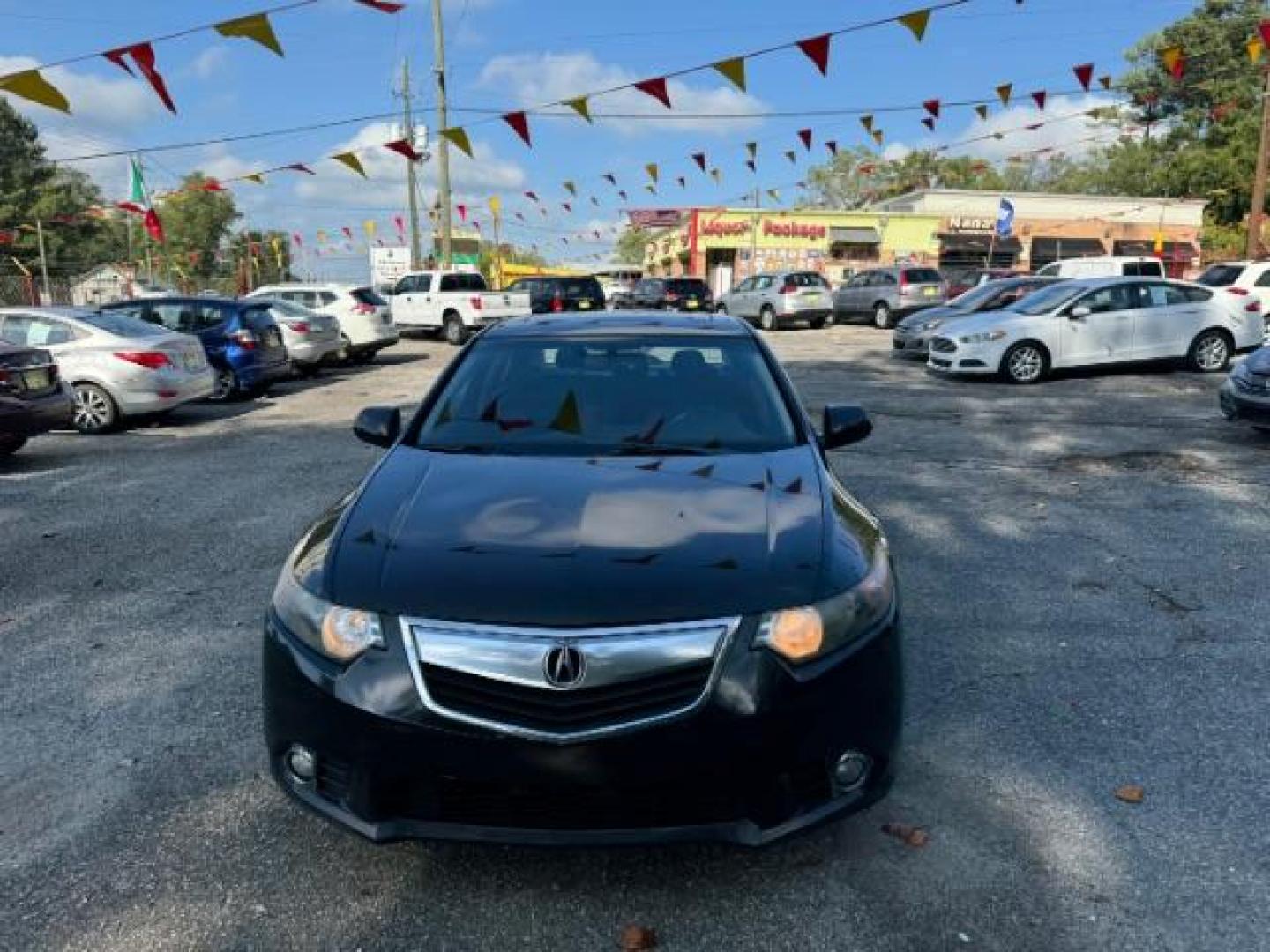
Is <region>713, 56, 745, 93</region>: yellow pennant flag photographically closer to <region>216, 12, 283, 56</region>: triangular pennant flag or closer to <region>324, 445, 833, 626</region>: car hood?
<region>216, 12, 283, 56</region>: triangular pennant flag

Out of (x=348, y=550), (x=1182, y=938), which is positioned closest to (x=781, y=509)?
(x=348, y=550)

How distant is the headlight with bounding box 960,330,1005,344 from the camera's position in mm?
14023

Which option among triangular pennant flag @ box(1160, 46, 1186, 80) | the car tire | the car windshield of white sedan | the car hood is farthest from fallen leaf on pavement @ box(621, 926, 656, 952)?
the car tire

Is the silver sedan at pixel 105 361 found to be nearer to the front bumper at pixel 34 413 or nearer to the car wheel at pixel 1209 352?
the front bumper at pixel 34 413

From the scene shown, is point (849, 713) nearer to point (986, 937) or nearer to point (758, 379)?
point (986, 937)

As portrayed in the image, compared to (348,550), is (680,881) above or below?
below

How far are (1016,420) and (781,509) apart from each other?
894 cm

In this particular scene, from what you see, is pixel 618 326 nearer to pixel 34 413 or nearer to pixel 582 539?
pixel 582 539

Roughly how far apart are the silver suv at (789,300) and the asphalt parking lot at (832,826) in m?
20.0

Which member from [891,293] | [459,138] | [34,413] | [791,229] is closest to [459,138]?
[459,138]

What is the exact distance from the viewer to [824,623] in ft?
8.13

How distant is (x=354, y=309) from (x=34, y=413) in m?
10.6

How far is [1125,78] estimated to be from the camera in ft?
156

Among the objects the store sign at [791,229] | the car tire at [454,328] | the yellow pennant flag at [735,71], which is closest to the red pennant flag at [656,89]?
the yellow pennant flag at [735,71]
